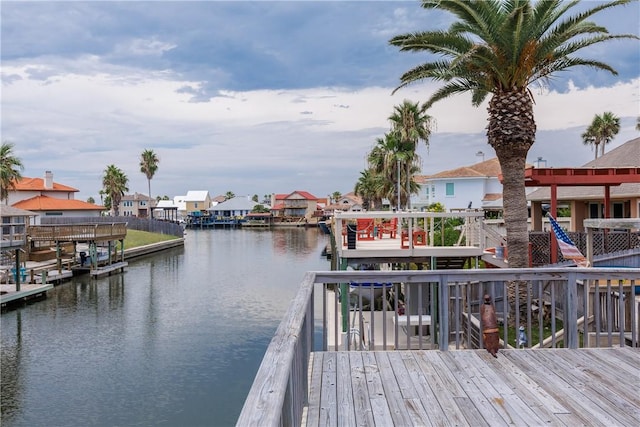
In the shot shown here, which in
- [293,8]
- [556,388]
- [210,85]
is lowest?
[556,388]

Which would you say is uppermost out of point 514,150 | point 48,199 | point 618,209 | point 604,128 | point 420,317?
point 604,128

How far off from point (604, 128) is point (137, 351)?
5953 cm

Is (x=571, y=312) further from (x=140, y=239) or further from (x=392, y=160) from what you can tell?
(x=140, y=239)

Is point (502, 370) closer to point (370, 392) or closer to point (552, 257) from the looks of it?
point (370, 392)

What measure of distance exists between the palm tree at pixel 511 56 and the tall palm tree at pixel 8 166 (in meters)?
42.9

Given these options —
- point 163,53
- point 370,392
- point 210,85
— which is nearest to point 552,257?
point 370,392

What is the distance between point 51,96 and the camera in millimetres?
27328

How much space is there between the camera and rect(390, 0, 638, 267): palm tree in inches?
488

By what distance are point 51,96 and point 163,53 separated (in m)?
15.8

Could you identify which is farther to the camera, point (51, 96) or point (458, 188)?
point (458, 188)

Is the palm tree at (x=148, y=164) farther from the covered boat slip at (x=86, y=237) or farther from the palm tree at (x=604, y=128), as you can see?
the palm tree at (x=604, y=128)

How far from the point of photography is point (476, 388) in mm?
4418

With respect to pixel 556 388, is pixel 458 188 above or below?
above

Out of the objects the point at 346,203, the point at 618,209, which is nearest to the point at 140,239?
the point at 618,209
